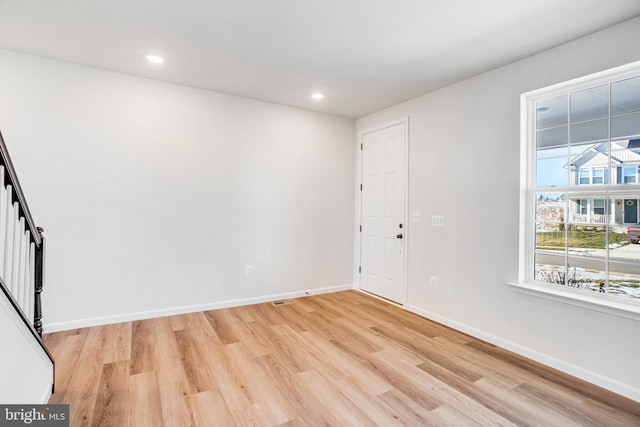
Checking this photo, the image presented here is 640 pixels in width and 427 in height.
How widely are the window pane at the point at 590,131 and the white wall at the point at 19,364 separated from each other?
3.91 m

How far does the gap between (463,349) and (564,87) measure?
2372 millimetres

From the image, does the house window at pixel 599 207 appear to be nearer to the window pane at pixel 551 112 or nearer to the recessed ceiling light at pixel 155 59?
the window pane at pixel 551 112

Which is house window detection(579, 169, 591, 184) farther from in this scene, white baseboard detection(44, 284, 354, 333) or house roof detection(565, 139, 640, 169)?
white baseboard detection(44, 284, 354, 333)

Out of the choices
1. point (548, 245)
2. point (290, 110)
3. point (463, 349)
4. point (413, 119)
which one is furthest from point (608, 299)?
point (290, 110)

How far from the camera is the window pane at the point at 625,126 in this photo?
7.21 feet

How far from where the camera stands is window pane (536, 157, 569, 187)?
2.58m

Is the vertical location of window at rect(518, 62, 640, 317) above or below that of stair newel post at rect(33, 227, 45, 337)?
above

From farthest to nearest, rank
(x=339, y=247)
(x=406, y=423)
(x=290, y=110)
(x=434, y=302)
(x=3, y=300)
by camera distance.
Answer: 1. (x=339, y=247)
2. (x=290, y=110)
3. (x=434, y=302)
4. (x=406, y=423)
5. (x=3, y=300)

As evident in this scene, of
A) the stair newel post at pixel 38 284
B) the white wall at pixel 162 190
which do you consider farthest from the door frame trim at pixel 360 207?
the stair newel post at pixel 38 284

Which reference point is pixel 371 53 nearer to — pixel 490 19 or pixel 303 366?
pixel 490 19

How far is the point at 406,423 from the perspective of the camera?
183 centimetres

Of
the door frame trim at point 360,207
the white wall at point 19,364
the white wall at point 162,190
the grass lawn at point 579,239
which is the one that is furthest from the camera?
the door frame trim at point 360,207

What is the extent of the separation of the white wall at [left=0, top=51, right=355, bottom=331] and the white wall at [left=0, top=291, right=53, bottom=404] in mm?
1387

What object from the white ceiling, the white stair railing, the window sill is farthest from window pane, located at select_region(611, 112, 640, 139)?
the white stair railing
